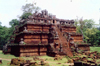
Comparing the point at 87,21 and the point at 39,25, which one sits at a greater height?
the point at 87,21

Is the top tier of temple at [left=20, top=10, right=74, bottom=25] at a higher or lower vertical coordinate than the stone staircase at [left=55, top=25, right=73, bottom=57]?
higher

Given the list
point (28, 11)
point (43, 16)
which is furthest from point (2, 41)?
point (43, 16)

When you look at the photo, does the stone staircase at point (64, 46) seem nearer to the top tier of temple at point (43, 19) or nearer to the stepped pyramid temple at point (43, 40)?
the stepped pyramid temple at point (43, 40)

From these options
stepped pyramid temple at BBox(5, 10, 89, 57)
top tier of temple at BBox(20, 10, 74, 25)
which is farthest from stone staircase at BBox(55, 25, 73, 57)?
top tier of temple at BBox(20, 10, 74, 25)

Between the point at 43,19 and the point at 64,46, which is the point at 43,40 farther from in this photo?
the point at 43,19

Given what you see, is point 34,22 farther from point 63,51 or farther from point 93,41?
point 93,41

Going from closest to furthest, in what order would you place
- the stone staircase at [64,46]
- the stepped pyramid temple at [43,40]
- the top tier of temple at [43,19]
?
the stone staircase at [64,46] → the stepped pyramid temple at [43,40] → the top tier of temple at [43,19]

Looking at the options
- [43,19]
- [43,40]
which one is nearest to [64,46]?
[43,40]

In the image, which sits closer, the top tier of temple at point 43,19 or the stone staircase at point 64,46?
the stone staircase at point 64,46

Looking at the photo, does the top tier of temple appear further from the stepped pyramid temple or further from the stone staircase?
the stone staircase

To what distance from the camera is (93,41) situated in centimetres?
4388

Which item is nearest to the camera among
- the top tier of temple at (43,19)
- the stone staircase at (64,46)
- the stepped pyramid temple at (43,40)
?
the stone staircase at (64,46)

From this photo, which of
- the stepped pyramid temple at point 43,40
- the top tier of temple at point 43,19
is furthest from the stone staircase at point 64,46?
the top tier of temple at point 43,19

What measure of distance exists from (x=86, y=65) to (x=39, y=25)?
37.5 ft
